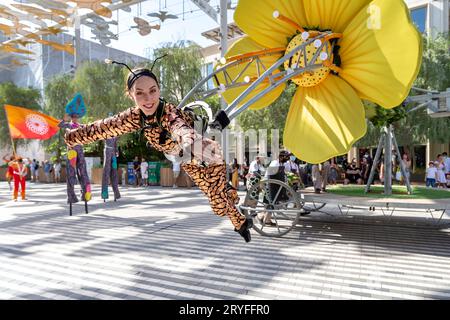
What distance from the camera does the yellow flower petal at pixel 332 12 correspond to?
5.29 m

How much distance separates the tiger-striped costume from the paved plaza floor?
1.10 meters

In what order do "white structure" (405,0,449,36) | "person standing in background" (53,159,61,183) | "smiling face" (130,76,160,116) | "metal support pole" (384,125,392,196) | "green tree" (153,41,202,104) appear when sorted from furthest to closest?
"person standing in background" (53,159,61,183) → "white structure" (405,0,449,36) → "green tree" (153,41,202,104) → "metal support pole" (384,125,392,196) → "smiling face" (130,76,160,116)

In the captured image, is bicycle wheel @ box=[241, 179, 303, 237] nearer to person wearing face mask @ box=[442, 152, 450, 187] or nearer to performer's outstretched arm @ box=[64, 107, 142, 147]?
performer's outstretched arm @ box=[64, 107, 142, 147]

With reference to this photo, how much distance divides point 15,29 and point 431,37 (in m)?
22.0

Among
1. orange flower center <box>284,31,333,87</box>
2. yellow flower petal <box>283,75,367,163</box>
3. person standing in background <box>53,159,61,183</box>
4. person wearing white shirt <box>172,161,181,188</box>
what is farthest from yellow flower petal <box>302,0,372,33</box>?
person standing in background <box>53,159,61,183</box>

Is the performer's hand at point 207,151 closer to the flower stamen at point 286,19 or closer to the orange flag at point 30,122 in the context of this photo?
the flower stamen at point 286,19

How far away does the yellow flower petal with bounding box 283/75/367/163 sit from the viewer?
5.23m

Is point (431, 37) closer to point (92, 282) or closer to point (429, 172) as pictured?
point (429, 172)

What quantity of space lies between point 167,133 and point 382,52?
3173 millimetres

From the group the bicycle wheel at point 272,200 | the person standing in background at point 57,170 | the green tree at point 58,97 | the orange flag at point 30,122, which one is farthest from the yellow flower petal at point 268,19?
the green tree at point 58,97

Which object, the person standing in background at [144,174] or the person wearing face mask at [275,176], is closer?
the person wearing face mask at [275,176]

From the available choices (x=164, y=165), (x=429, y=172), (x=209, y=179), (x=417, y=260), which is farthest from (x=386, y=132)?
(x=164, y=165)

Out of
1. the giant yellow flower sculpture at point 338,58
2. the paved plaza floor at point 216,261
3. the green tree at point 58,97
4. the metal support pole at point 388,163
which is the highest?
the green tree at point 58,97

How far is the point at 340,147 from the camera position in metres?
5.12
